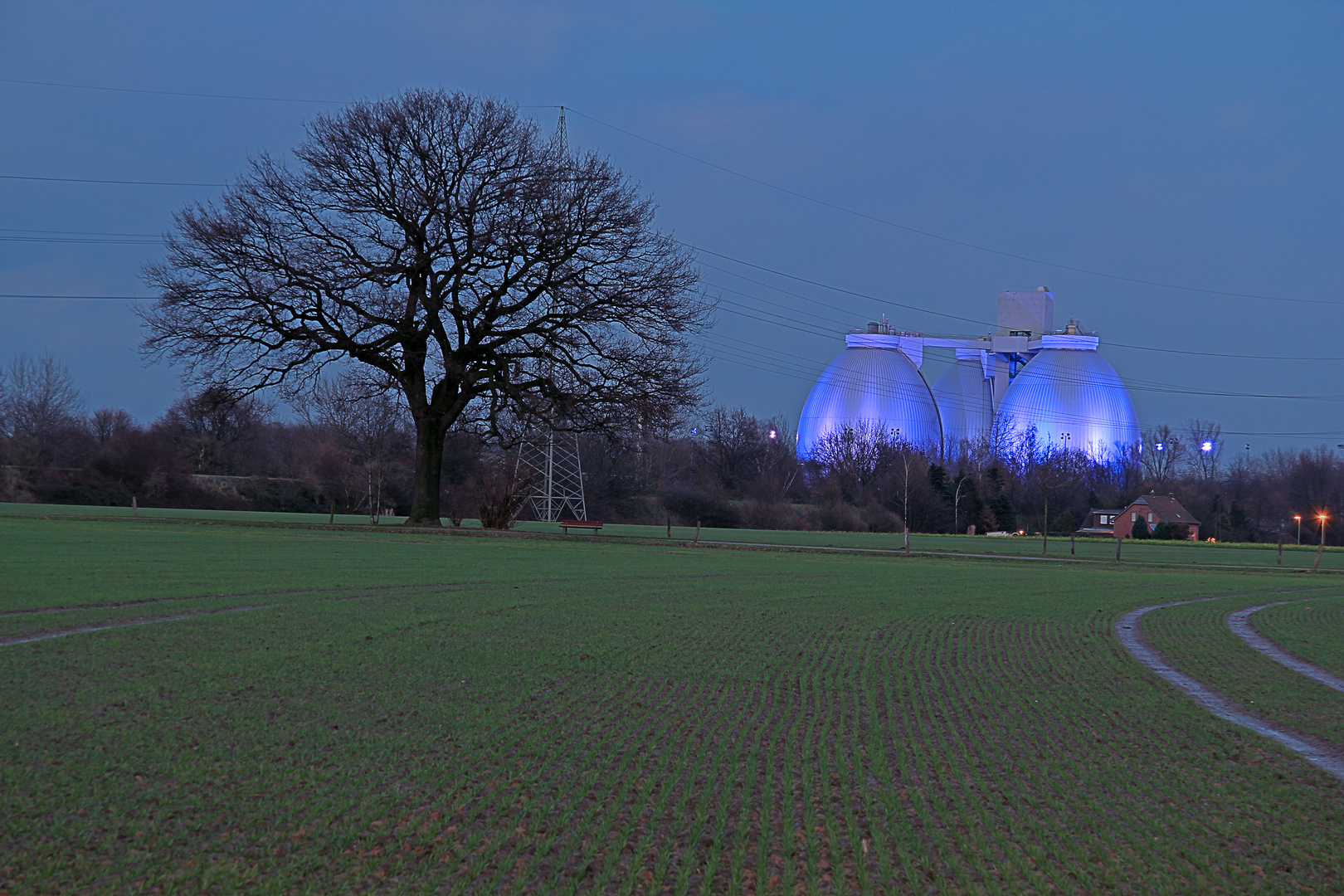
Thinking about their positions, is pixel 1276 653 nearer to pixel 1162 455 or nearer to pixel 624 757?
pixel 624 757

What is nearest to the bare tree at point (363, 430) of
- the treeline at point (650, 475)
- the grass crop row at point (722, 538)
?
the treeline at point (650, 475)

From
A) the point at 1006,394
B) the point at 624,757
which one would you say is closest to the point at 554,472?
the point at 624,757

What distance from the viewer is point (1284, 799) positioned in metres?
4.78

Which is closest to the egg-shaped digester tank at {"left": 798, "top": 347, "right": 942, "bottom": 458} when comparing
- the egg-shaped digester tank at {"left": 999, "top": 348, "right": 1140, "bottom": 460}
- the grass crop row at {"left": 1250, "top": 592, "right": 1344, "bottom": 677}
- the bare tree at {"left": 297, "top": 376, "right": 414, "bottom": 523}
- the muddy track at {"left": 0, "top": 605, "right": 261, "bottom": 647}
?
the egg-shaped digester tank at {"left": 999, "top": 348, "right": 1140, "bottom": 460}

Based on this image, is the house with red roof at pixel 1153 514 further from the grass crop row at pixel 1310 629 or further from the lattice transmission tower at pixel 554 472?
the grass crop row at pixel 1310 629

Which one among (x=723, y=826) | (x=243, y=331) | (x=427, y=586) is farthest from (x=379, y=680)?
(x=243, y=331)

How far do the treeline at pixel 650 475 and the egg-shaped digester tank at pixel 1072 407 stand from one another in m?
2.16

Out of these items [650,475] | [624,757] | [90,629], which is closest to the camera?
[624,757]

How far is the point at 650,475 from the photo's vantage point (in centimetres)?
8744

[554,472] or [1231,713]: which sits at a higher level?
[554,472]

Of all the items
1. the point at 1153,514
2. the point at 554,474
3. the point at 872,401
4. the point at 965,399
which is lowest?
the point at 1153,514

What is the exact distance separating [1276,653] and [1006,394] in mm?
93181

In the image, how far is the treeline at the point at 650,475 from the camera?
53.8 metres

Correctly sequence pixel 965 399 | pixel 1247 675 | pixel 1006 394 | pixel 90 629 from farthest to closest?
pixel 965 399 < pixel 1006 394 < pixel 90 629 < pixel 1247 675
